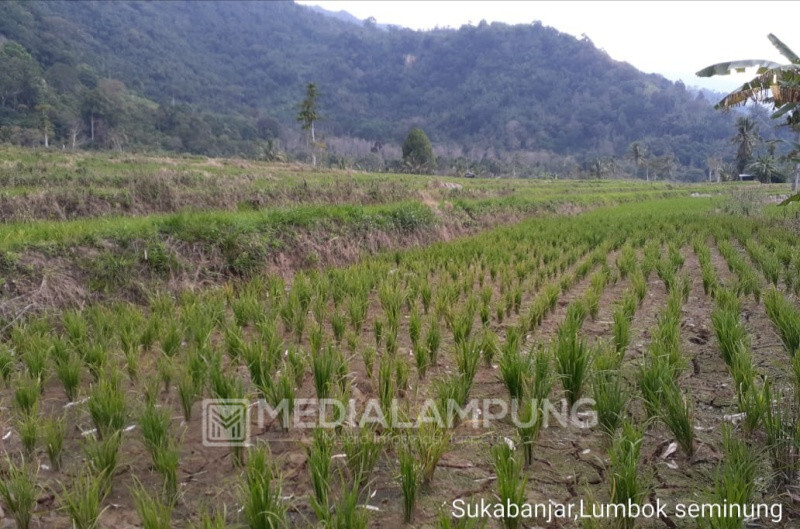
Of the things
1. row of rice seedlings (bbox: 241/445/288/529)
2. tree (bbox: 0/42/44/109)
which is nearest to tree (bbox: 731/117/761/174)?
row of rice seedlings (bbox: 241/445/288/529)

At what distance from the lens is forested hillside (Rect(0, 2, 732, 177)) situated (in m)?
59.3

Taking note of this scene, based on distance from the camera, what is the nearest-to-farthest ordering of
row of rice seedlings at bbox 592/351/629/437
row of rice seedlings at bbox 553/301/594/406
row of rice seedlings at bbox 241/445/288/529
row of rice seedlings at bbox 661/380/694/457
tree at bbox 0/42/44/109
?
row of rice seedlings at bbox 241/445/288/529
row of rice seedlings at bbox 661/380/694/457
row of rice seedlings at bbox 592/351/629/437
row of rice seedlings at bbox 553/301/594/406
tree at bbox 0/42/44/109

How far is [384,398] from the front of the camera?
2668mm

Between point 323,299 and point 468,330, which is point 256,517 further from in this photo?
point 323,299

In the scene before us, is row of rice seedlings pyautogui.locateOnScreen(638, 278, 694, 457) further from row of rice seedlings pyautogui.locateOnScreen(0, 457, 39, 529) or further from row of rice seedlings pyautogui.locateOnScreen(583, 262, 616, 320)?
row of rice seedlings pyautogui.locateOnScreen(0, 457, 39, 529)

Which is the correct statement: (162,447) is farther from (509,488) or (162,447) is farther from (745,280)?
(745,280)

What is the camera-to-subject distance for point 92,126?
171 ft

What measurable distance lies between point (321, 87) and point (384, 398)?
5871 inches

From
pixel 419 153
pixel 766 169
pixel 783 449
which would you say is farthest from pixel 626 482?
pixel 766 169

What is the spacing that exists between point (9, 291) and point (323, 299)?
3.34 m

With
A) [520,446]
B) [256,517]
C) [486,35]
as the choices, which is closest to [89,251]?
[256,517]

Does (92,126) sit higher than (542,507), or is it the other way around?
(92,126)

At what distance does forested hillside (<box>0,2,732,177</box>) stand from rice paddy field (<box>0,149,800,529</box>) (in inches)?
1887

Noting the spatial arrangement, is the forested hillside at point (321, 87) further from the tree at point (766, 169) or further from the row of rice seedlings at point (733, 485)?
the row of rice seedlings at point (733, 485)
